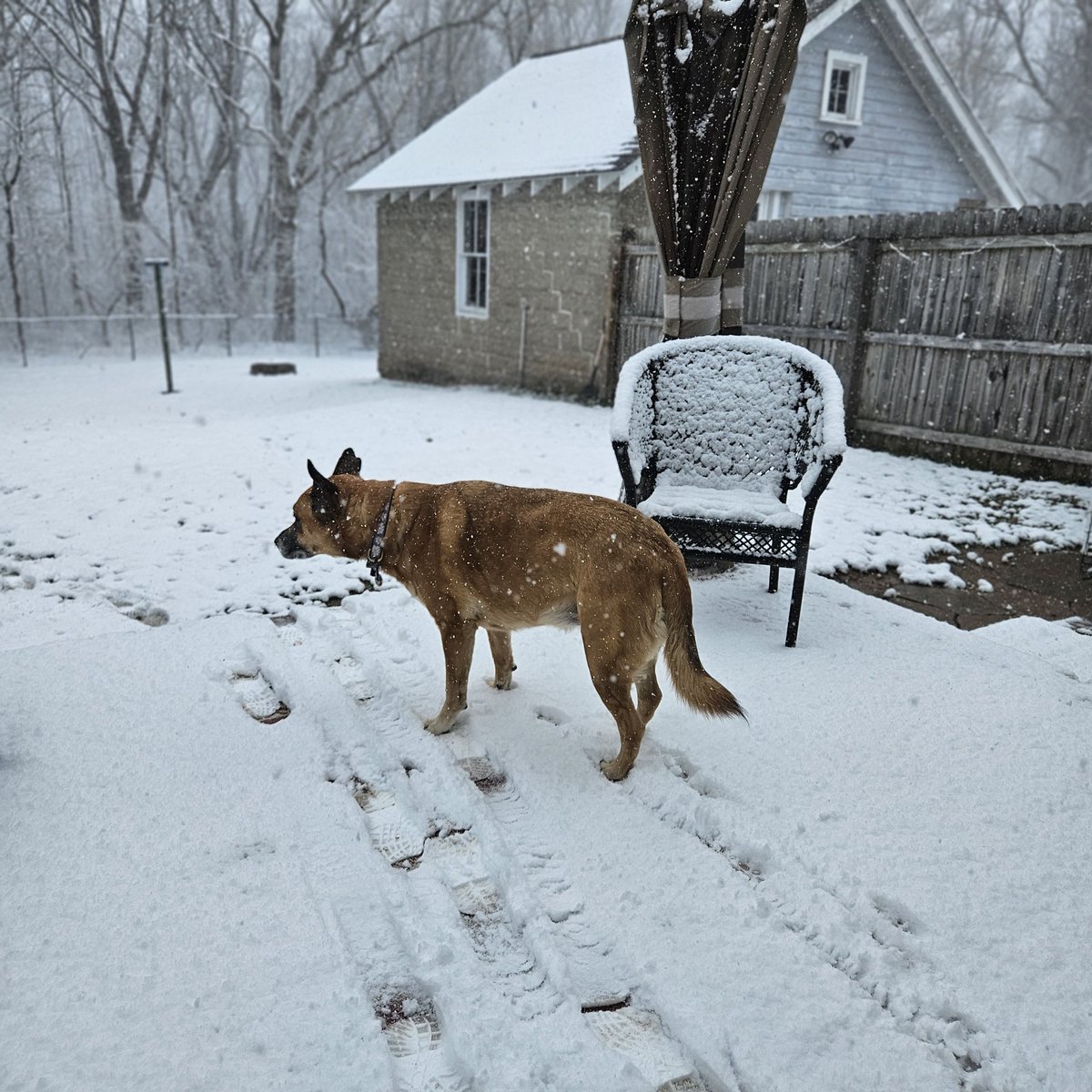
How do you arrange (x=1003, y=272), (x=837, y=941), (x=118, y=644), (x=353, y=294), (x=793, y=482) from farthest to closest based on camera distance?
1. (x=353, y=294)
2. (x=1003, y=272)
3. (x=793, y=482)
4. (x=118, y=644)
5. (x=837, y=941)

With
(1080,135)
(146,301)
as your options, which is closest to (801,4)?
(146,301)

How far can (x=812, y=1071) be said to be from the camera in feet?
5.62

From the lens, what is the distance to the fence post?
808cm

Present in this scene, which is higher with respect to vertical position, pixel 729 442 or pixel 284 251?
pixel 284 251

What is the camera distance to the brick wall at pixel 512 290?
37.3 ft

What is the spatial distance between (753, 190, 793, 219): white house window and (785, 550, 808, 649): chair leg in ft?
36.7

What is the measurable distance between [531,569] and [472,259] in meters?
12.5

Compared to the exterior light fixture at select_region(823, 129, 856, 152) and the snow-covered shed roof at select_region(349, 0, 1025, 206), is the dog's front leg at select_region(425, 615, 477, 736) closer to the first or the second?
the snow-covered shed roof at select_region(349, 0, 1025, 206)

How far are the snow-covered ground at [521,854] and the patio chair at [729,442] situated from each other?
54 cm

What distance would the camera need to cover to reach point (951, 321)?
769 cm

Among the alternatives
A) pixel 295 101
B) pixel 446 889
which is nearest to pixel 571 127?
pixel 446 889

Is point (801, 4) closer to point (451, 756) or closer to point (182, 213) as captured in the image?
point (451, 756)

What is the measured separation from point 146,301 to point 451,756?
26.7 meters

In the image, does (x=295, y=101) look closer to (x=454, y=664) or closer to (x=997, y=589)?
(x=997, y=589)
